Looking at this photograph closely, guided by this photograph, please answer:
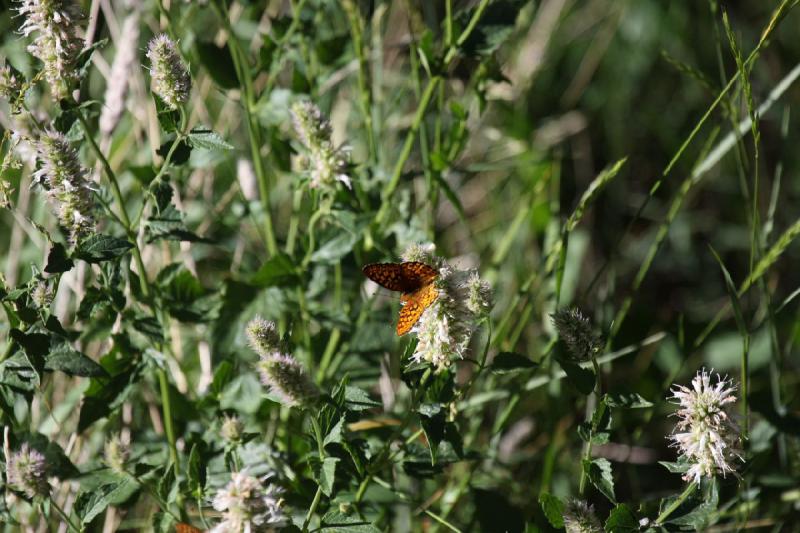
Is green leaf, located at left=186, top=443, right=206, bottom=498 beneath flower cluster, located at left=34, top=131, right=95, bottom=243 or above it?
beneath

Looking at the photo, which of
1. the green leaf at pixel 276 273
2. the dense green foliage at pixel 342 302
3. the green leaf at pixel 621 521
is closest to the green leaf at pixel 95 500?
the dense green foliage at pixel 342 302

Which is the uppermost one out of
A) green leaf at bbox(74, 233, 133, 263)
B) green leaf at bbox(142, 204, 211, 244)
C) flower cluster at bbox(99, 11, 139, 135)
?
flower cluster at bbox(99, 11, 139, 135)

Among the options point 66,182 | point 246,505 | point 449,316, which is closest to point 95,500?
point 246,505

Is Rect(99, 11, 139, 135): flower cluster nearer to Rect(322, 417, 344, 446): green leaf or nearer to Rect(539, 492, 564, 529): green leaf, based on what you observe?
Rect(322, 417, 344, 446): green leaf

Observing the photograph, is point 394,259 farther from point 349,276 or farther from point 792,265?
point 792,265

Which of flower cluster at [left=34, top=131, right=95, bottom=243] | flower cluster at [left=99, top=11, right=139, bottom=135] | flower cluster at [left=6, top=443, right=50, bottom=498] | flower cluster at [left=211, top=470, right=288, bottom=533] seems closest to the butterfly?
flower cluster at [left=211, top=470, right=288, bottom=533]

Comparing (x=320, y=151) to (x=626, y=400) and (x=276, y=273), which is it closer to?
(x=276, y=273)
